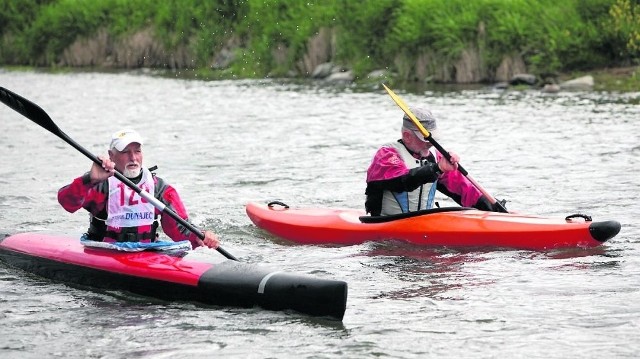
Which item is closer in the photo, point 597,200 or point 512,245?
point 512,245

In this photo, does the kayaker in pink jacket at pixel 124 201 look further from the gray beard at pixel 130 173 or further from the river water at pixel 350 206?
the river water at pixel 350 206

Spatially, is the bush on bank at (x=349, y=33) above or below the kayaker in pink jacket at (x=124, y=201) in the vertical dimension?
above

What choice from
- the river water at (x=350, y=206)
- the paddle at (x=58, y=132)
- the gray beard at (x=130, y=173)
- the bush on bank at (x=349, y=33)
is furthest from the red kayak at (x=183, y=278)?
the bush on bank at (x=349, y=33)

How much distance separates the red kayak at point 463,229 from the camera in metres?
7.59

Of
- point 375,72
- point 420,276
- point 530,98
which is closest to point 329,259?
point 420,276

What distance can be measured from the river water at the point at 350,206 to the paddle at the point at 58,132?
0.21 m

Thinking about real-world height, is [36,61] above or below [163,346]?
above

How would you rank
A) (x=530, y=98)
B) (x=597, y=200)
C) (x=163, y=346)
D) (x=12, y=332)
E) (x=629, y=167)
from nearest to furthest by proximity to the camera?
1. (x=163, y=346)
2. (x=12, y=332)
3. (x=597, y=200)
4. (x=629, y=167)
5. (x=530, y=98)

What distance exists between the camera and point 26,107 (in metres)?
6.89

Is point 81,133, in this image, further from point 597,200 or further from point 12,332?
point 12,332

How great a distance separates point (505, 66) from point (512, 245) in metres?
14.6

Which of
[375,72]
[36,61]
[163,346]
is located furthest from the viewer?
[36,61]

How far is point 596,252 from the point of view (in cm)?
765

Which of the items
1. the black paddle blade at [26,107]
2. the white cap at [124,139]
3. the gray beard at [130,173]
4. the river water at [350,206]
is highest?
the black paddle blade at [26,107]
